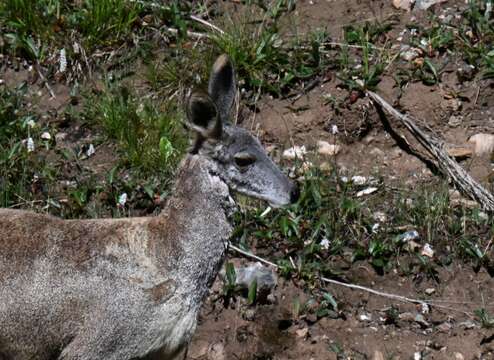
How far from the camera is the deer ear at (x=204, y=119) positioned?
16.1ft

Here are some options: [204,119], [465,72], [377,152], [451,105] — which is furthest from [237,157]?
[465,72]

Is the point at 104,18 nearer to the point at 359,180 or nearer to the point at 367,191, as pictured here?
the point at 359,180

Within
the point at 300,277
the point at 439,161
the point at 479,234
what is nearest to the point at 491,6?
the point at 439,161

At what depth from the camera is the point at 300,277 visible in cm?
649

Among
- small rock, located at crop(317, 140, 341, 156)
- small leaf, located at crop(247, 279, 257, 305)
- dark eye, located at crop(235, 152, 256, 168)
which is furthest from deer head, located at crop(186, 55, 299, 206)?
small rock, located at crop(317, 140, 341, 156)

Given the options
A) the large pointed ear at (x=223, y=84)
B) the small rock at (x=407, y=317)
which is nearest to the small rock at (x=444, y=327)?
the small rock at (x=407, y=317)

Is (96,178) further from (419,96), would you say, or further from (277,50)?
(419,96)

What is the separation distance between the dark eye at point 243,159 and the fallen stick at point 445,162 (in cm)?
226

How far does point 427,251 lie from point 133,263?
7.79ft

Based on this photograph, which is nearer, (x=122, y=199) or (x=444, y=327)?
(x=444, y=327)

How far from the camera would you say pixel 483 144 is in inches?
282

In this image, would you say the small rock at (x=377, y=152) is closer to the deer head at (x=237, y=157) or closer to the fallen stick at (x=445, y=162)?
the fallen stick at (x=445, y=162)

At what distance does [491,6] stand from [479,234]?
205cm

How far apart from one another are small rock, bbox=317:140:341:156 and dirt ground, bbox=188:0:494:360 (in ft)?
0.14
